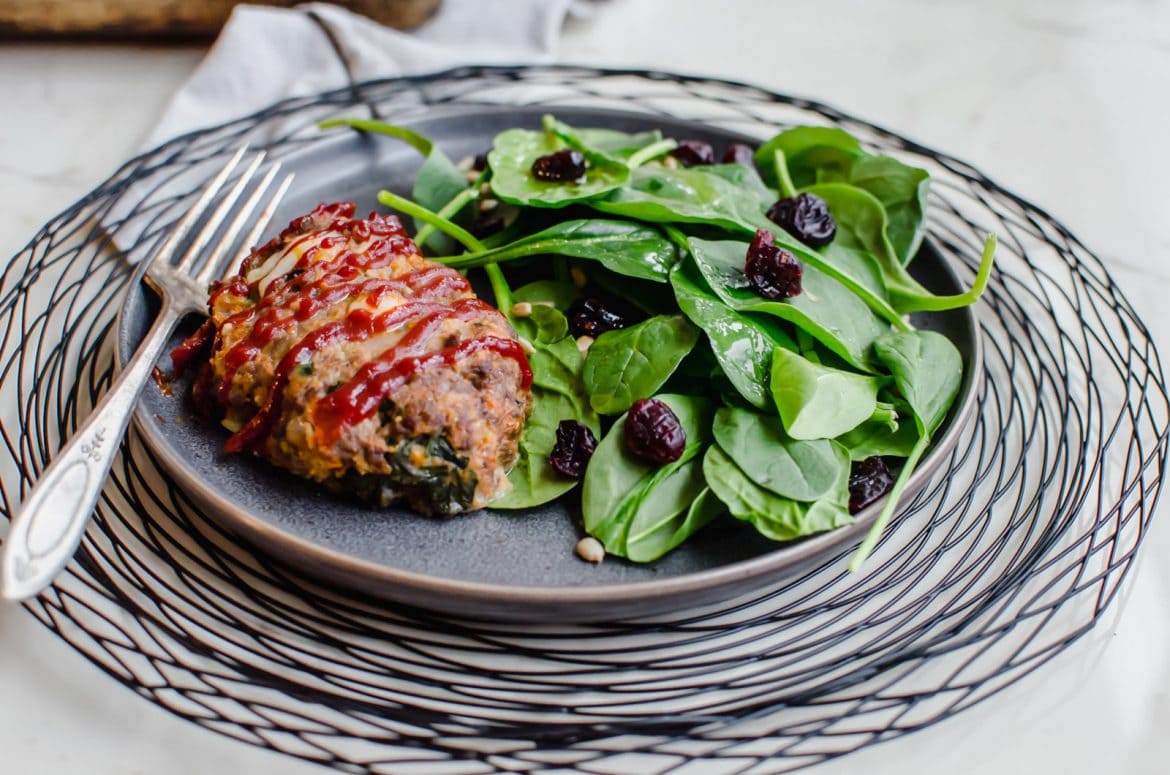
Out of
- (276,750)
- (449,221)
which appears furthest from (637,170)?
(276,750)

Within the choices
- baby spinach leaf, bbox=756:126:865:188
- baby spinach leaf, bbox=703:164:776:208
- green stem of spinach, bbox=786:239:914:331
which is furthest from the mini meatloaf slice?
baby spinach leaf, bbox=756:126:865:188

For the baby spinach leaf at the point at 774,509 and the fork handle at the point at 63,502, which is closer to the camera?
the fork handle at the point at 63,502

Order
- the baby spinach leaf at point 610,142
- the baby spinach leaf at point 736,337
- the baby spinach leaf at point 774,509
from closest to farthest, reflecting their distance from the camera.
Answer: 1. the baby spinach leaf at point 774,509
2. the baby spinach leaf at point 736,337
3. the baby spinach leaf at point 610,142

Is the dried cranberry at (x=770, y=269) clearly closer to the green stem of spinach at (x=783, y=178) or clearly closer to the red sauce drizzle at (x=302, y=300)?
the green stem of spinach at (x=783, y=178)

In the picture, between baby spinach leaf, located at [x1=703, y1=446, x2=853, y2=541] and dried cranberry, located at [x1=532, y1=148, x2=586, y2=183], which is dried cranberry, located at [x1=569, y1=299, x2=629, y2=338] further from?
baby spinach leaf, located at [x1=703, y1=446, x2=853, y2=541]

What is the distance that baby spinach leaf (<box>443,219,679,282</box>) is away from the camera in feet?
8.59

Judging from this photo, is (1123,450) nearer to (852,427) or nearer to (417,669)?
(852,427)

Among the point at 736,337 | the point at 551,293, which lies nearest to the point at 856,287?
the point at 736,337

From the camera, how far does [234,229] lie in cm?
283

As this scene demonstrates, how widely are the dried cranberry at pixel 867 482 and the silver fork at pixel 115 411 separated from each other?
1.55m

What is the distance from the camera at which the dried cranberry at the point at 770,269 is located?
8.31ft

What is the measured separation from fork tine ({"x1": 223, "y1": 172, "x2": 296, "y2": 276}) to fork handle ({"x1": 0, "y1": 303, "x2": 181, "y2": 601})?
0.65m

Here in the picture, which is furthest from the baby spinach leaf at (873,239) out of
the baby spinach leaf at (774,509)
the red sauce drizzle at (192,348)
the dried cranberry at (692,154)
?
the red sauce drizzle at (192,348)

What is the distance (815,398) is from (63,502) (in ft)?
5.04
